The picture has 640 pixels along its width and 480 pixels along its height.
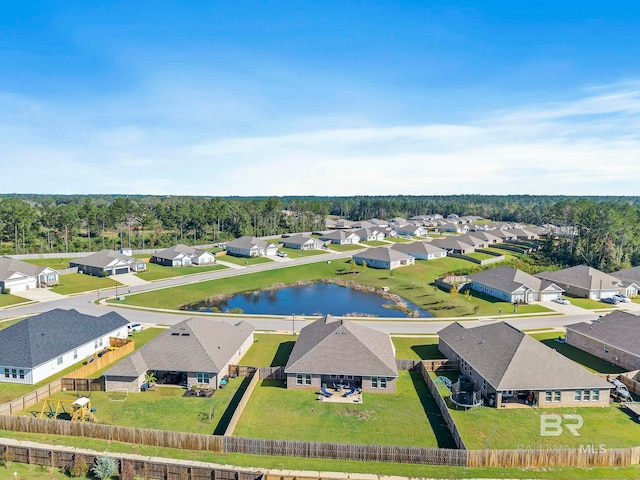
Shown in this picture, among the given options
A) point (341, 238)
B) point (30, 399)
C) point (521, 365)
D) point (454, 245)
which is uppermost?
point (341, 238)

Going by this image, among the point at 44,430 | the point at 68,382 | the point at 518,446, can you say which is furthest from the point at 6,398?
the point at 518,446

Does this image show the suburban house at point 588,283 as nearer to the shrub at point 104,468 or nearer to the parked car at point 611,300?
the parked car at point 611,300

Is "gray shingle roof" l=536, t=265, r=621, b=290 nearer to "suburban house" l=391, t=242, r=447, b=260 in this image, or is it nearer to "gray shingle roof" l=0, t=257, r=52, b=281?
"suburban house" l=391, t=242, r=447, b=260

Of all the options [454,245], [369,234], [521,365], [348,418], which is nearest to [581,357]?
[521,365]

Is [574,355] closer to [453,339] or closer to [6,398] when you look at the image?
[453,339]

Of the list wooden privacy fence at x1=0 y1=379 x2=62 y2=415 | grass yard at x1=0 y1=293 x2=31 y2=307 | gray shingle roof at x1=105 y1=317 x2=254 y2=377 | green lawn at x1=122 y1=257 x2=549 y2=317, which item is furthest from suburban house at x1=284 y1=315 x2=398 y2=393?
grass yard at x1=0 y1=293 x2=31 y2=307
